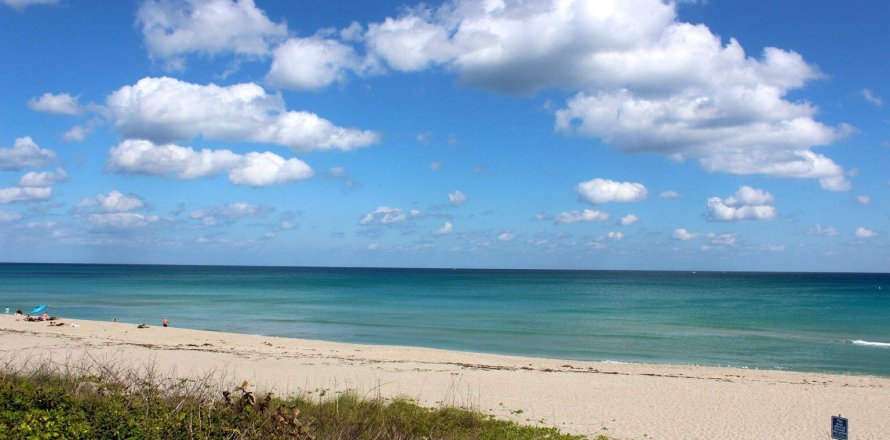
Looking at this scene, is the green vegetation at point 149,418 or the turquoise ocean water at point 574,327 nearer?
the green vegetation at point 149,418

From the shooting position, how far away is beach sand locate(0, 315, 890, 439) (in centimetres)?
1453

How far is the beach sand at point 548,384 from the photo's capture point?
14.5 m

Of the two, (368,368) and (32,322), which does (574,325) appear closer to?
(368,368)

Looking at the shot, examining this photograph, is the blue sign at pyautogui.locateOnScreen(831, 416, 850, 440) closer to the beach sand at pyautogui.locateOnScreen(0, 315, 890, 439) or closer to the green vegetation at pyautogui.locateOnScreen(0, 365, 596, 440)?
the green vegetation at pyautogui.locateOnScreen(0, 365, 596, 440)

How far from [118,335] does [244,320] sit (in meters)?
14.2

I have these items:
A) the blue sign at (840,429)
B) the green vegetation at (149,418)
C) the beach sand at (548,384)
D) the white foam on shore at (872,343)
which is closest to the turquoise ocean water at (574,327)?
the white foam on shore at (872,343)

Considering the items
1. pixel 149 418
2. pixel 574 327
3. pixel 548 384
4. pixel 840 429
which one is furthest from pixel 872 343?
pixel 149 418

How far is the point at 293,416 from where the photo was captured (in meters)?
6.46

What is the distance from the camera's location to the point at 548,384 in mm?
18859

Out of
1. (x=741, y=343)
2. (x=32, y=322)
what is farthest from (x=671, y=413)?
(x=32, y=322)

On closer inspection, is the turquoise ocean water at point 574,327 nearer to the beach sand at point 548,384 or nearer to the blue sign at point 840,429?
the beach sand at point 548,384

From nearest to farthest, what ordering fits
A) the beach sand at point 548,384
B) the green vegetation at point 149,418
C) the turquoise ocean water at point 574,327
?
the green vegetation at point 149,418, the beach sand at point 548,384, the turquoise ocean water at point 574,327

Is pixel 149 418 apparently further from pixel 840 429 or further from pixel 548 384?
pixel 548 384

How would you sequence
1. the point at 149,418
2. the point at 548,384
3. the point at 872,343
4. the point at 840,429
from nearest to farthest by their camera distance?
the point at 149,418 → the point at 840,429 → the point at 548,384 → the point at 872,343
